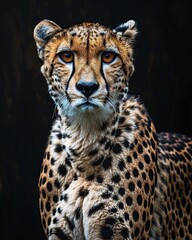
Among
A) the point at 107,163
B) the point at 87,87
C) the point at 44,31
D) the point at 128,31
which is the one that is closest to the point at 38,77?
the point at 44,31

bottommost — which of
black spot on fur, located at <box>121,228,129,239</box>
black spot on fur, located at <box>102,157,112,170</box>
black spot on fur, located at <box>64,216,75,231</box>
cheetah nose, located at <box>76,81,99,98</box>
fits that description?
black spot on fur, located at <box>121,228,129,239</box>

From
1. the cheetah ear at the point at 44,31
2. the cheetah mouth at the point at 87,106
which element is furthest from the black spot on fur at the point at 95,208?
the cheetah ear at the point at 44,31

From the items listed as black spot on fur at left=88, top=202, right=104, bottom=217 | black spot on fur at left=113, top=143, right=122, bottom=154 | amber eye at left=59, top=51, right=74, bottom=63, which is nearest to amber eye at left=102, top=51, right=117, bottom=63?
amber eye at left=59, top=51, right=74, bottom=63

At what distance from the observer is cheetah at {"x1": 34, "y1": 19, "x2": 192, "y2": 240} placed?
4.32m

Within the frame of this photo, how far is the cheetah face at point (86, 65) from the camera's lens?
422 centimetres

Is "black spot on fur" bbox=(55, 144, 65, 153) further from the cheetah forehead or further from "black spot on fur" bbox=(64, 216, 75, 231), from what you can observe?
the cheetah forehead

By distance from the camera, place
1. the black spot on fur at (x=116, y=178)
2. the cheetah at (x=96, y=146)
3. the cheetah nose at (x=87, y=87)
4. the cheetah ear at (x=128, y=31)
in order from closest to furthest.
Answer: the cheetah nose at (x=87, y=87)
the cheetah at (x=96, y=146)
the black spot on fur at (x=116, y=178)
the cheetah ear at (x=128, y=31)

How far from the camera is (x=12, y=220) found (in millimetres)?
5523

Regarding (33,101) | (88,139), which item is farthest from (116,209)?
(33,101)

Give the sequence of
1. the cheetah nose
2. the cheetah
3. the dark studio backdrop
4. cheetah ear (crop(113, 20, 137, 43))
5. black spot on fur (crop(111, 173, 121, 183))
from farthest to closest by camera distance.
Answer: the dark studio backdrop
cheetah ear (crop(113, 20, 137, 43))
black spot on fur (crop(111, 173, 121, 183))
the cheetah
the cheetah nose

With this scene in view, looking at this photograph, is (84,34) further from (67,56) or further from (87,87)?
(87,87)

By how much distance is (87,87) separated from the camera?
163 inches

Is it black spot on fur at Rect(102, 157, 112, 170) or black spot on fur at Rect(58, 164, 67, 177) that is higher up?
black spot on fur at Rect(102, 157, 112, 170)

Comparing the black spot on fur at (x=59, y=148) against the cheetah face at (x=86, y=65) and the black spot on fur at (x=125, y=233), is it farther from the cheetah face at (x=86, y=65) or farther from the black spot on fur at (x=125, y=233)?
the black spot on fur at (x=125, y=233)
